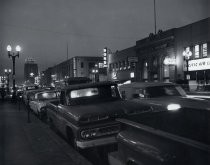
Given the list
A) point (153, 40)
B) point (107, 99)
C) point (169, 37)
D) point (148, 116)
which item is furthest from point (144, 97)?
point (153, 40)

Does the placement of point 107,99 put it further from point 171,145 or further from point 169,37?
point 169,37

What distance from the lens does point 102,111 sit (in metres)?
7.19

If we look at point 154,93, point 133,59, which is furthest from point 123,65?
point 154,93

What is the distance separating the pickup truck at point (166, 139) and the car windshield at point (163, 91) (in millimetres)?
5971

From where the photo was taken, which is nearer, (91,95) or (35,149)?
(35,149)

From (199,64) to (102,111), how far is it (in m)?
26.7

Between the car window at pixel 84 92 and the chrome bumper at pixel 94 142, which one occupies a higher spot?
the car window at pixel 84 92

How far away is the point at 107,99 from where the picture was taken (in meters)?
8.87

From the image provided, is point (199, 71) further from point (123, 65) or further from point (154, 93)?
point (154, 93)

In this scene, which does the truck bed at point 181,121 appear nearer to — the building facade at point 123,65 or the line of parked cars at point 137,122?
the line of parked cars at point 137,122

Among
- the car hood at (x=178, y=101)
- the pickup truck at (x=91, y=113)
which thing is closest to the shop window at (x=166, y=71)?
the car hood at (x=178, y=101)

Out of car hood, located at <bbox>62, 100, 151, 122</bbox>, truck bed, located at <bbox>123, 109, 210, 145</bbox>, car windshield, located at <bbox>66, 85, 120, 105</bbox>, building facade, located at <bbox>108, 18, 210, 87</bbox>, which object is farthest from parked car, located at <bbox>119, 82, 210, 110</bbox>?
building facade, located at <bbox>108, 18, 210, 87</bbox>

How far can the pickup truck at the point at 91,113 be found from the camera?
7.01 metres

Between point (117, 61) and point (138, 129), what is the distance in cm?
5135
